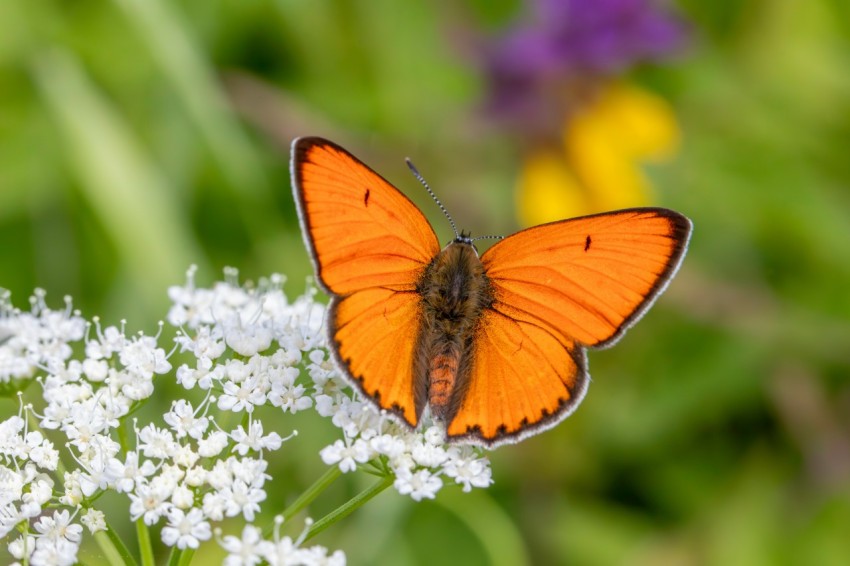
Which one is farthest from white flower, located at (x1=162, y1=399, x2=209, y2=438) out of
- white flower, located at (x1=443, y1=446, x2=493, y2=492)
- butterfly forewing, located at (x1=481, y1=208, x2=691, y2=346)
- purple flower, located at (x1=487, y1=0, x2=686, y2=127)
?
→ purple flower, located at (x1=487, y1=0, x2=686, y2=127)

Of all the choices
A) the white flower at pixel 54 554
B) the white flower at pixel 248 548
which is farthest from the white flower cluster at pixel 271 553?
the white flower at pixel 54 554

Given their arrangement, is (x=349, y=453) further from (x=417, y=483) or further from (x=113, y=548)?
(x=113, y=548)

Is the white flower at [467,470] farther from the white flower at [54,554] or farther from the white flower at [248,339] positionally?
the white flower at [54,554]

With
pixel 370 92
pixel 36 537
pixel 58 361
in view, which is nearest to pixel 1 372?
pixel 58 361

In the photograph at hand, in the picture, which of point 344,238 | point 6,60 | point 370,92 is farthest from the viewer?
point 370,92

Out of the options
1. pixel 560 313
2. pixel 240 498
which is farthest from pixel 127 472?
pixel 560 313

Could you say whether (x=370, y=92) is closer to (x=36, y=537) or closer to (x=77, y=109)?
(x=77, y=109)

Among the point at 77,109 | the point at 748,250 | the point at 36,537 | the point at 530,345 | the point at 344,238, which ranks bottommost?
the point at 36,537

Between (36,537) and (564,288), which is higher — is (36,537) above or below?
below

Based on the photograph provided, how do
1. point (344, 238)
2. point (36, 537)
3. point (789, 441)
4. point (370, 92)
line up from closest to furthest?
point (36, 537), point (344, 238), point (789, 441), point (370, 92)
